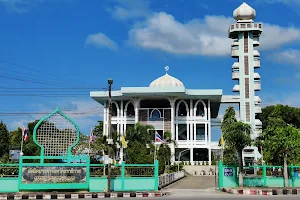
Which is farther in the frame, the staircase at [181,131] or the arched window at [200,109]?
A: the staircase at [181,131]

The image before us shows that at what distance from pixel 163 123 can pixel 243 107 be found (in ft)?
38.2

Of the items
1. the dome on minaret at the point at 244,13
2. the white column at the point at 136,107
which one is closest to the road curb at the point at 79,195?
the white column at the point at 136,107

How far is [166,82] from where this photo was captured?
55562 mm

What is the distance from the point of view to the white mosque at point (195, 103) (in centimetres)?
5238

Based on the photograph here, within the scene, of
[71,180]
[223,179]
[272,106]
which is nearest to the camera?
[71,180]

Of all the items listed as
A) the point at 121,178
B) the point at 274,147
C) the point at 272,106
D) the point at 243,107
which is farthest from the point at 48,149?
the point at 272,106

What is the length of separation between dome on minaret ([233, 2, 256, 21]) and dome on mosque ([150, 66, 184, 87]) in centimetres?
1326

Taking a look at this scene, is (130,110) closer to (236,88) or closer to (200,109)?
(200,109)

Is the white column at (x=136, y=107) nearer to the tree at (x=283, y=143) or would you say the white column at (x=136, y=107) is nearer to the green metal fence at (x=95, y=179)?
the tree at (x=283, y=143)

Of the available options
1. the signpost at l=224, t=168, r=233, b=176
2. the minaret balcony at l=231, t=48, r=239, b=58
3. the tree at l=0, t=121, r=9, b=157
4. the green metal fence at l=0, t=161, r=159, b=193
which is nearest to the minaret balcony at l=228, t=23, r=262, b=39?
the minaret balcony at l=231, t=48, r=239, b=58

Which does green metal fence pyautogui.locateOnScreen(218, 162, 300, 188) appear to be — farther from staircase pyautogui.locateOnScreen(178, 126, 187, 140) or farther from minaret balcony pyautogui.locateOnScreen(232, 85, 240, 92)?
minaret balcony pyautogui.locateOnScreen(232, 85, 240, 92)

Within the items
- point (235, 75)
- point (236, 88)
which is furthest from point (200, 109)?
point (235, 75)

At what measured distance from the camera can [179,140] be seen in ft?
175

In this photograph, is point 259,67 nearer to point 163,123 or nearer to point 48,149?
point 163,123
